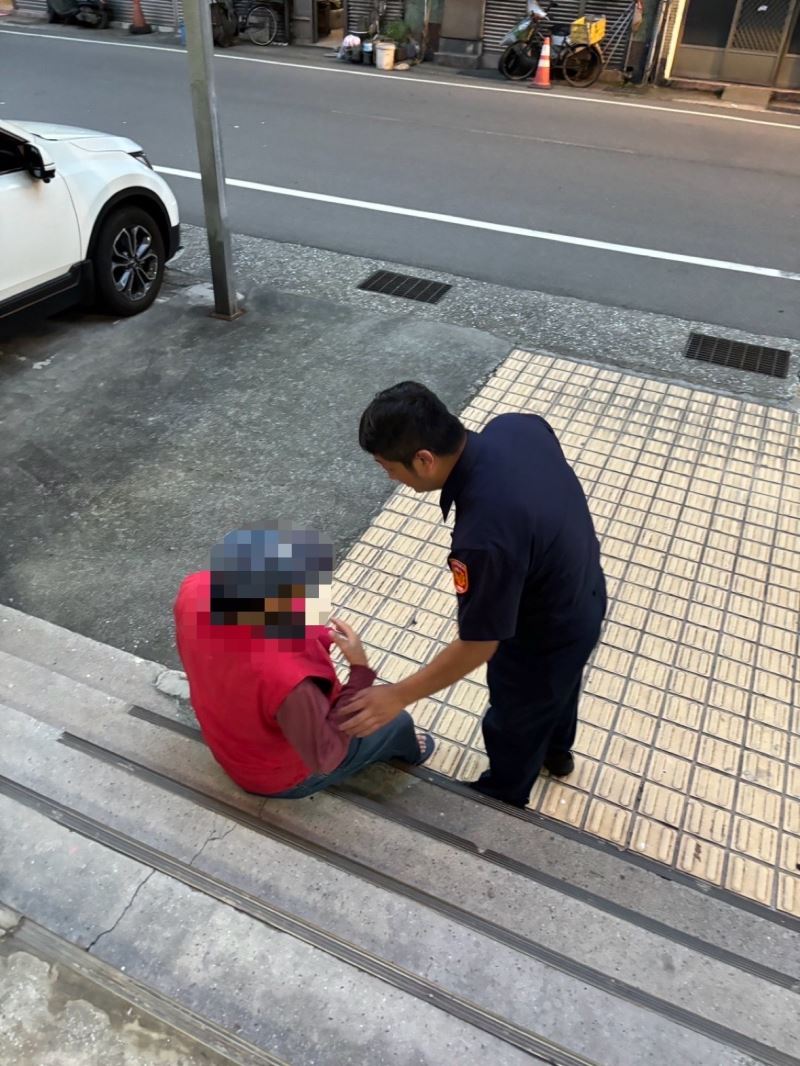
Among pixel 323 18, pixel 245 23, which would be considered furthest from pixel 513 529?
pixel 323 18

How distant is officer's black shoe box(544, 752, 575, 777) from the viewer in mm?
3066

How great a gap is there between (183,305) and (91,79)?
9.46 m

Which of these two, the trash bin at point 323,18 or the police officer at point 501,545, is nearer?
the police officer at point 501,545

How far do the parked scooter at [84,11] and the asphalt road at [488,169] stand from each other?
3.56 metres

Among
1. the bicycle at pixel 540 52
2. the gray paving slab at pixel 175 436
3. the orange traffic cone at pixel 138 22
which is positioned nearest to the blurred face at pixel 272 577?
the gray paving slab at pixel 175 436

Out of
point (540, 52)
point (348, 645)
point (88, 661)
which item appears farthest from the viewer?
point (540, 52)

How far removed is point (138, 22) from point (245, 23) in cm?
271

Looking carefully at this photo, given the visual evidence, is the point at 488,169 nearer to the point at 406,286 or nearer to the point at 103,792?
the point at 406,286

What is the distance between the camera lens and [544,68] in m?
13.9

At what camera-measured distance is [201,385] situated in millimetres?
5531

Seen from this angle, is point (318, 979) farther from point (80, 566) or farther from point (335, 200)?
point (335, 200)

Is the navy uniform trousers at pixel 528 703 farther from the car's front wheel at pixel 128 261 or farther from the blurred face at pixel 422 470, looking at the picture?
the car's front wheel at pixel 128 261

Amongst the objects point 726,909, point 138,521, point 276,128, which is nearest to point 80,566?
point 138,521

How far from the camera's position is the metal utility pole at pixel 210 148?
528cm
